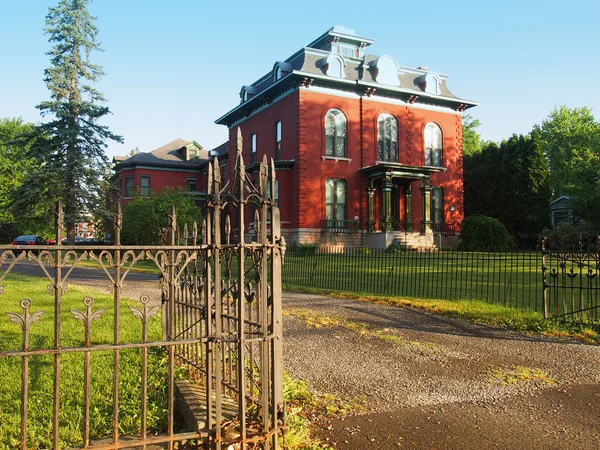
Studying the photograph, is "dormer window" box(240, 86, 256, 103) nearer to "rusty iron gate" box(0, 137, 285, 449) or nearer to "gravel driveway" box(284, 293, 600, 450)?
"gravel driveway" box(284, 293, 600, 450)

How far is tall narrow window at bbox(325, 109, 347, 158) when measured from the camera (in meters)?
30.6

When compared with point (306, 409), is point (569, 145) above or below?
above

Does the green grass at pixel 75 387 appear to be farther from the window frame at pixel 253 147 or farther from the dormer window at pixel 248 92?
the dormer window at pixel 248 92

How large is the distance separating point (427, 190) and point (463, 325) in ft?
76.2

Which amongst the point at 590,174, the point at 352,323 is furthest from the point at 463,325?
the point at 590,174

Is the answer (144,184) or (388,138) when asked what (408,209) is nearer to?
(388,138)

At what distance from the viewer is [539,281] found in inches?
574

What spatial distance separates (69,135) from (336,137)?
60.0ft

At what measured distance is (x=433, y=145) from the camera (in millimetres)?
34219

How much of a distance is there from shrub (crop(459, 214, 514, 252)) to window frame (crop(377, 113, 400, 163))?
6.27 metres

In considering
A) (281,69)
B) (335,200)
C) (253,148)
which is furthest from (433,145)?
(253,148)

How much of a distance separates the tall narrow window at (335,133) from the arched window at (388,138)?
255 cm

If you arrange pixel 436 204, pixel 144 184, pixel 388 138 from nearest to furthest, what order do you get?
pixel 388 138, pixel 436 204, pixel 144 184

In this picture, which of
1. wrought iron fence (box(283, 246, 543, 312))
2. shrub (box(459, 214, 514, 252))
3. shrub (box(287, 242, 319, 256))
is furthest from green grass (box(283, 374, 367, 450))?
shrub (box(459, 214, 514, 252))
